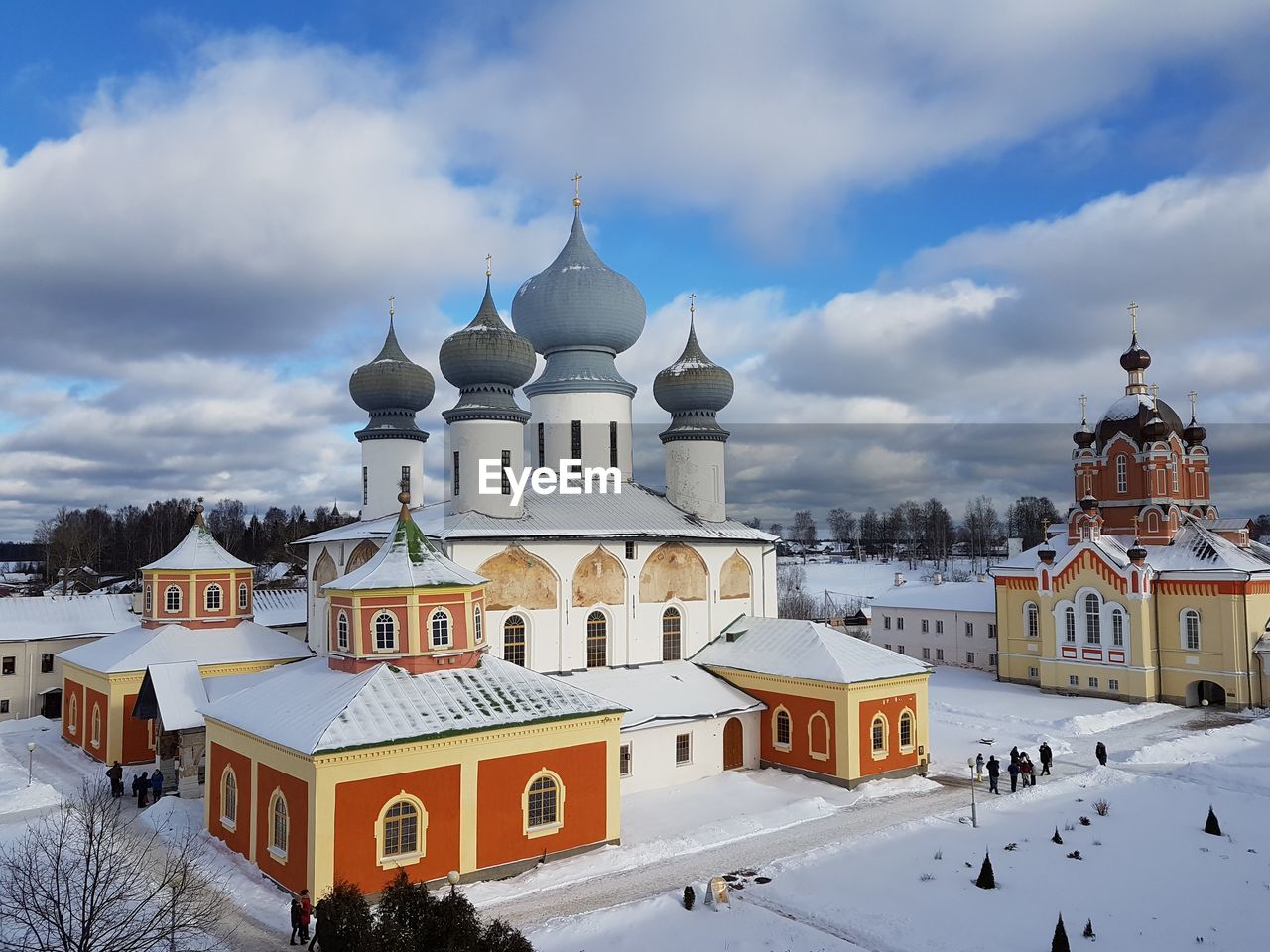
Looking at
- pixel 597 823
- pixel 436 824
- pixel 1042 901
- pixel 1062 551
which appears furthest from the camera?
pixel 1062 551

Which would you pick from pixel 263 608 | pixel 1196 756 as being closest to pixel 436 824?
pixel 1196 756

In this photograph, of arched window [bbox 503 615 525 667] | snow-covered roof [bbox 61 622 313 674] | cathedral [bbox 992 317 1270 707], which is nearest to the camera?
arched window [bbox 503 615 525 667]

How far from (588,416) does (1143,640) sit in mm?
18418

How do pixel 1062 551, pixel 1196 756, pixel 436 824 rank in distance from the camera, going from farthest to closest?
pixel 1062 551, pixel 1196 756, pixel 436 824

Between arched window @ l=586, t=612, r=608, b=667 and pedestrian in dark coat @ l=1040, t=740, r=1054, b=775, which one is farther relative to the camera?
arched window @ l=586, t=612, r=608, b=667

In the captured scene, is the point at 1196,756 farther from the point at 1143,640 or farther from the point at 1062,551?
the point at 1062,551

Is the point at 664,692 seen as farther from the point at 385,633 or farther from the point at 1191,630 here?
the point at 1191,630

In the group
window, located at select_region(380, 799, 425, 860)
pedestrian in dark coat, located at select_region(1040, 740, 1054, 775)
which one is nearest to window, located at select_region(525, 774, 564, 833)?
window, located at select_region(380, 799, 425, 860)

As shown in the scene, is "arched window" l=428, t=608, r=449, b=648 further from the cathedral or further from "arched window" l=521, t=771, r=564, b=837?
the cathedral

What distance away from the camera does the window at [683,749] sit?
64.8ft

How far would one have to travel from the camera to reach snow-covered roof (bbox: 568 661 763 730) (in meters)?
19.6

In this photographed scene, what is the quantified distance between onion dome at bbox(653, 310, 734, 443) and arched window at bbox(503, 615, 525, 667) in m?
7.89

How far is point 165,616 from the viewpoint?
2389 cm

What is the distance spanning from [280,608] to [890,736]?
920 inches
